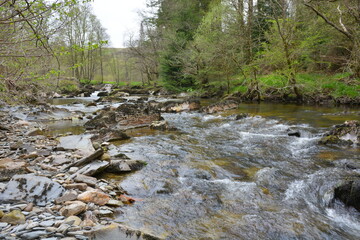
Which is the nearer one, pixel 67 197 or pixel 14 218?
pixel 14 218

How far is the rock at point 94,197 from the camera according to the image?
376cm

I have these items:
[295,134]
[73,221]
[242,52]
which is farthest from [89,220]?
[242,52]

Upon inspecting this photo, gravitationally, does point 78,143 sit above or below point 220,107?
below

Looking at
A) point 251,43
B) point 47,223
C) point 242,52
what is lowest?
point 47,223

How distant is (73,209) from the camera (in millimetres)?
3316

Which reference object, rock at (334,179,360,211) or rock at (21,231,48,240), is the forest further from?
rock at (334,179,360,211)

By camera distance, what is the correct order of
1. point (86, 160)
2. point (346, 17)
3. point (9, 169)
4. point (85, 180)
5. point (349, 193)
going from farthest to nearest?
point (346, 17) < point (86, 160) < point (85, 180) < point (9, 169) < point (349, 193)

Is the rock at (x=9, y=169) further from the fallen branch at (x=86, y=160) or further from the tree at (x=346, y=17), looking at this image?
the tree at (x=346, y=17)

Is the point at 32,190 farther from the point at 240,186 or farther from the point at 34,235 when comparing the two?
the point at 240,186

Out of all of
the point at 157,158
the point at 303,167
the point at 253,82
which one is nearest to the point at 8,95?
the point at 157,158

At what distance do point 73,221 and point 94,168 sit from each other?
2.07 meters

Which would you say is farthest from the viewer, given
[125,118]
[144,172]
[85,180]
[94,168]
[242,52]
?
[242,52]

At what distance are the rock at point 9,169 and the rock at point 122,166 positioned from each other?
1.62 metres

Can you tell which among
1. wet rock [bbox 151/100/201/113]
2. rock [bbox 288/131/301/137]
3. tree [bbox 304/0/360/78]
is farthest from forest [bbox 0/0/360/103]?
wet rock [bbox 151/100/201/113]
